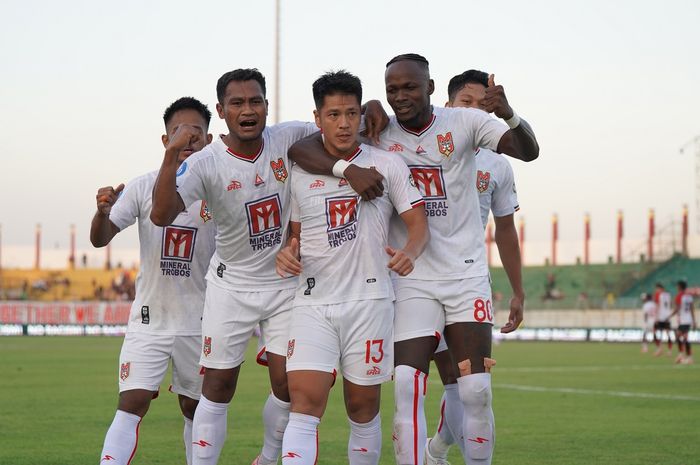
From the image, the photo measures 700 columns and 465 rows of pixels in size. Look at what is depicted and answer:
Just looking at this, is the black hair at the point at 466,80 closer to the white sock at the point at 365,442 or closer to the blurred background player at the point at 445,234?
the blurred background player at the point at 445,234

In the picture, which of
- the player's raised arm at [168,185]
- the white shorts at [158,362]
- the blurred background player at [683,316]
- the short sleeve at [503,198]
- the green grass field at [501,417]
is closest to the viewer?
the player's raised arm at [168,185]

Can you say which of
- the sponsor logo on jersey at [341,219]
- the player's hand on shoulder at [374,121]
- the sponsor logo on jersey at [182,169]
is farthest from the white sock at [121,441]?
the player's hand on shoulder at [374,121]

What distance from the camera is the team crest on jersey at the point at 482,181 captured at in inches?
354

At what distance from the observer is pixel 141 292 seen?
8.39 m

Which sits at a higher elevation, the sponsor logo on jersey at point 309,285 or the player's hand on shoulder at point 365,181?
the player's hand on shoulder at point 365,181

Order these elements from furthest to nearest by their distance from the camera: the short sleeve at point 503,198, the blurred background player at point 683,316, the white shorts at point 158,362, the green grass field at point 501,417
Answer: the blurred background player at point 683,316 < the green grass field at point 501,417 < the short sleeve at point 503,198 < the white shorts at point 158,362

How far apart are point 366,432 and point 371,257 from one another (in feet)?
3.57

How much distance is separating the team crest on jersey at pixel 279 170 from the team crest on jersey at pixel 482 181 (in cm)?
197

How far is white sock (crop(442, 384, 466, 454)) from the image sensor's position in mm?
8969

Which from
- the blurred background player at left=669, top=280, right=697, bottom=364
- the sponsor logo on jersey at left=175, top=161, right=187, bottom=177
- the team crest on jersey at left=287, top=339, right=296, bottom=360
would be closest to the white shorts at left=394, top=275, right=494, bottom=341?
the team crest on jersey at left=287, top=339, right=296, bottom=360

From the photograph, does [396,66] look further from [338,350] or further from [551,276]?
[551,276]

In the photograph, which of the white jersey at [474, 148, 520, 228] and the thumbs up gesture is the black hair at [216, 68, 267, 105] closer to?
the thumbs up gesture

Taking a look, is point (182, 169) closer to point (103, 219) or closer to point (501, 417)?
point (103, 219)

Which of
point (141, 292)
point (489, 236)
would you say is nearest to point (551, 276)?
point (489, 236)
